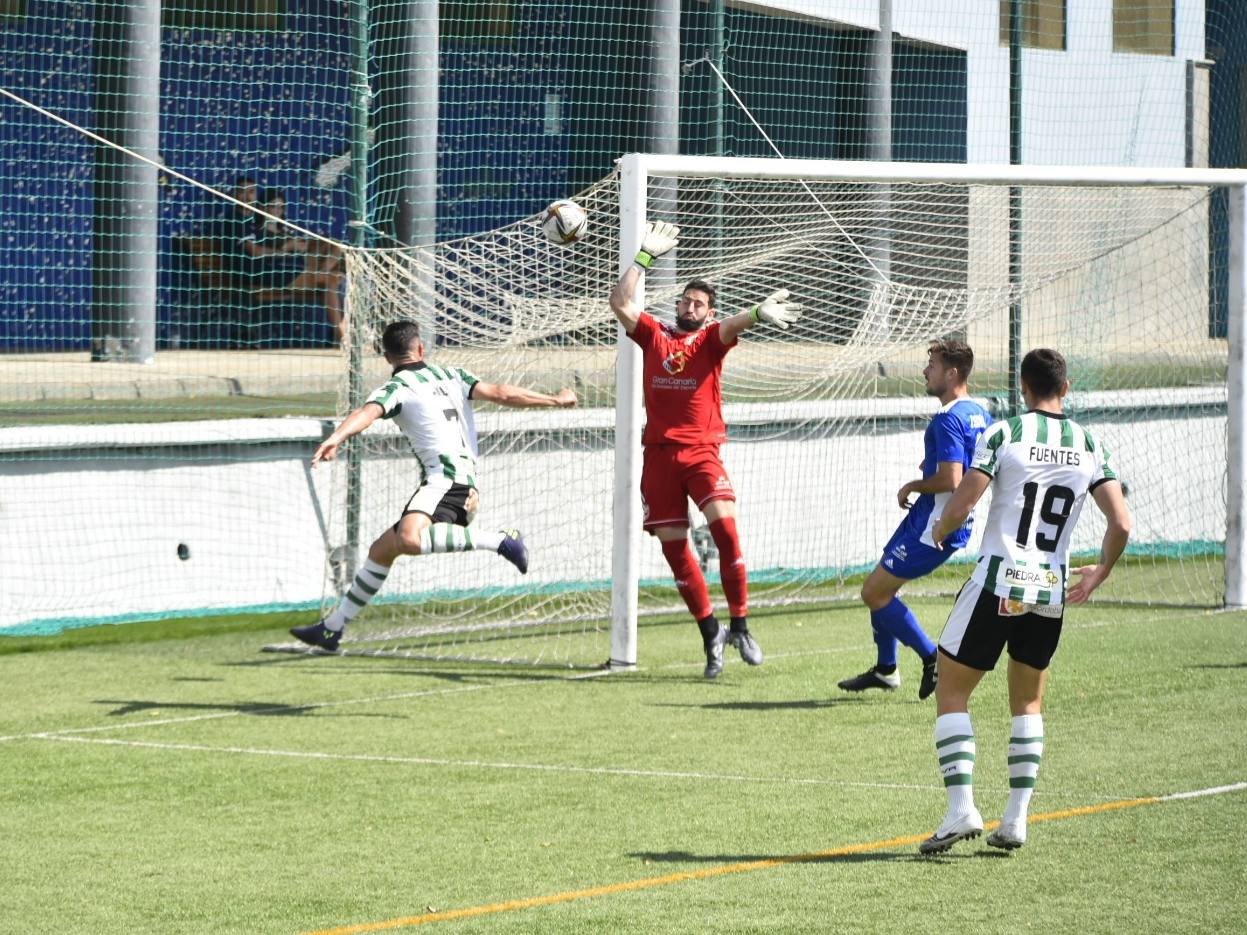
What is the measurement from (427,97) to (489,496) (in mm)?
2878

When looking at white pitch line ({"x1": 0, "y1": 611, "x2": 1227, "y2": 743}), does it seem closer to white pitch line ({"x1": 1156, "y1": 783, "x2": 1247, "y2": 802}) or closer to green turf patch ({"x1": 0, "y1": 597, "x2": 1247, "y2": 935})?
green turf patch ({"x1": 0, "y1": 597, "x2": 1247, "y2": 935})

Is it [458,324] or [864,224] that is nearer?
[458,324]

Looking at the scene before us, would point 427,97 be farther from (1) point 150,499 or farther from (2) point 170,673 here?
(2) point 170,673

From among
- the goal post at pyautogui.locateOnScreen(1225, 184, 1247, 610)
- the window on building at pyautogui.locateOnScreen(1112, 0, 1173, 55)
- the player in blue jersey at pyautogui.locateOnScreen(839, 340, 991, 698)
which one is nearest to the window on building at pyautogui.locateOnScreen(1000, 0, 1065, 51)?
the window on building at pyautogui.locateOnScreen(1112, 0, 1173, 55)

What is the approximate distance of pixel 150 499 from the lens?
43.3 feet

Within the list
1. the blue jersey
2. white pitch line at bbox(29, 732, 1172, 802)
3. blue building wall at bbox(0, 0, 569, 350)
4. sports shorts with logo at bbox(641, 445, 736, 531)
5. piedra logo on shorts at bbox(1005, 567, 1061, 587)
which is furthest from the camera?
blue building wall at bbox(0, 0, 569, 350)

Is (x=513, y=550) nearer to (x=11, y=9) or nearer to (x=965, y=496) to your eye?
(x=965, y=496)

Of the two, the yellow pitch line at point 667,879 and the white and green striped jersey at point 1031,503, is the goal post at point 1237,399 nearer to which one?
the yellow pitch line at point 667,879

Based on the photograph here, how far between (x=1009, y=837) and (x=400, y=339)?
5804 millimetres

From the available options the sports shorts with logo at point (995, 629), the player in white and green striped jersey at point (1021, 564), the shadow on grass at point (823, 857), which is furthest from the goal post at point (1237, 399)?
the shadow on grass at point (823, 857)

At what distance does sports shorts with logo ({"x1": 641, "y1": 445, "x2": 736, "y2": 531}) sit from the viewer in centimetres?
1083

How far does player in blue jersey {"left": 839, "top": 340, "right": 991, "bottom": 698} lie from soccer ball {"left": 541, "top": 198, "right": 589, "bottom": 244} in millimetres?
2522

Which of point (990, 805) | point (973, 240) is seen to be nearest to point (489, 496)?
point (973, 240)

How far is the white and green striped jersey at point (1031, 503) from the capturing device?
656 centimetres
